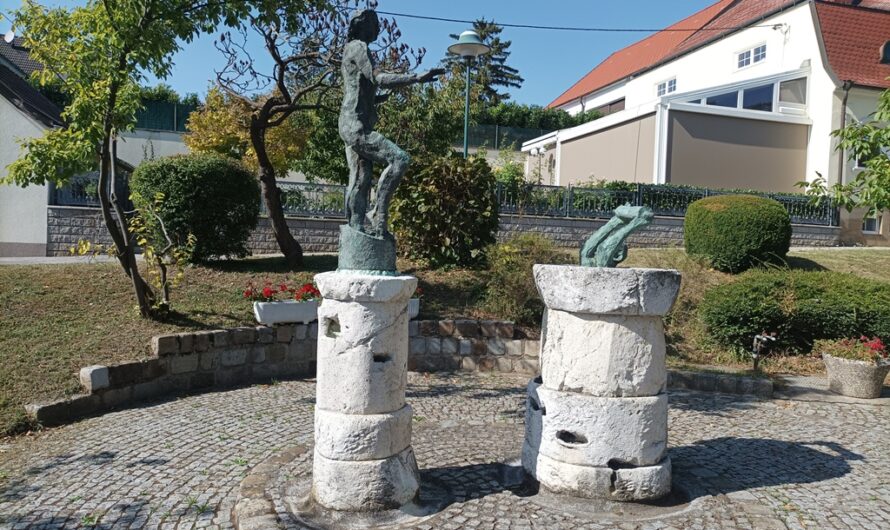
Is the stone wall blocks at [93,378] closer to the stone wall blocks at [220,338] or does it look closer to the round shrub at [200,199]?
the stone wall blocks at [220,338]

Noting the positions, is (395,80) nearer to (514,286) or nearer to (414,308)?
(414,308)

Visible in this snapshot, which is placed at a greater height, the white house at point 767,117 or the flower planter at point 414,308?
the white house at point 767,117

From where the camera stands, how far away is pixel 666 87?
28438 millimetres

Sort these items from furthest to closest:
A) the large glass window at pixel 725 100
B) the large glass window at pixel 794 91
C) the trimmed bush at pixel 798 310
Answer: the large glass window at pixel 725 100 → the large glass window at pixel 794 91 → the trimmed bush at pixel 798 310

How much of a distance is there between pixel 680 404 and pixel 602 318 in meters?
3.49

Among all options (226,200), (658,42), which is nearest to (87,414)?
(226,200)

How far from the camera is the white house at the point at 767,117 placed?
18594mm

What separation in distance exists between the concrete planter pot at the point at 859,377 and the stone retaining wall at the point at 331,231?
16.1ft

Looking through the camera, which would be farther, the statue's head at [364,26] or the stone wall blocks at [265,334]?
the stone wall blocks at [265,334]

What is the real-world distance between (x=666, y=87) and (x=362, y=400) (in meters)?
28.2

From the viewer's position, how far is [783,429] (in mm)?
6039

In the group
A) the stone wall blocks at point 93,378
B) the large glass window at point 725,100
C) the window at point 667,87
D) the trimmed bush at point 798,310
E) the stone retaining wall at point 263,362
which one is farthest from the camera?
the window at point 667,87

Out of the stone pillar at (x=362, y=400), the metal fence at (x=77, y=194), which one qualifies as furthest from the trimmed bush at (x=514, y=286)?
the metal fence at (x=77, y=194)

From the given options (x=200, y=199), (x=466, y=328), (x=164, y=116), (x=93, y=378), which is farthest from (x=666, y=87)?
(x=93, y=378)
